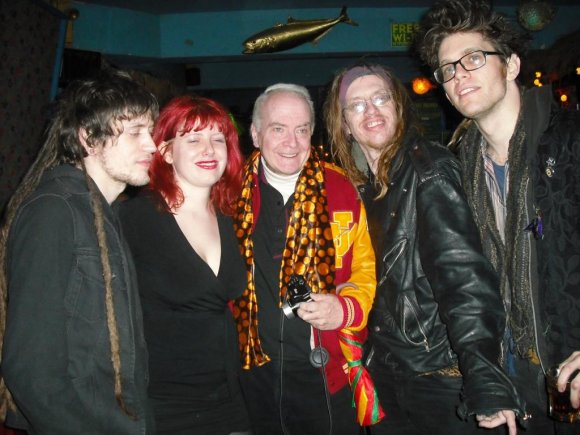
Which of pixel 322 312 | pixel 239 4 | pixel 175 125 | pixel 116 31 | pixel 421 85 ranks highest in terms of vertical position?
pixel 239 4

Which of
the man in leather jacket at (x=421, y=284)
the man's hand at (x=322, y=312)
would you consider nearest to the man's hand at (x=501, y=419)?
the man in leather jacket at (x=421, y=284)

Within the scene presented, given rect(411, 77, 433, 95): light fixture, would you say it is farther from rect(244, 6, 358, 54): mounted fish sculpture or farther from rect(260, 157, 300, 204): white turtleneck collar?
rect(260, 157, 300, 204): white turtleneck collar

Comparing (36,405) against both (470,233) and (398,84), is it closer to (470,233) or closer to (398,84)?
(470,233)

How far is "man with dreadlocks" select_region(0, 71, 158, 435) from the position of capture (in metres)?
1.46

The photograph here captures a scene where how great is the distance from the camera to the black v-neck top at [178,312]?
203 cm

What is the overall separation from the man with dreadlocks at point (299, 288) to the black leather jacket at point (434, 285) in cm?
14

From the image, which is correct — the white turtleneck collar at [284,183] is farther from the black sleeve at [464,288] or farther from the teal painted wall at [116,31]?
the teal painted wall at [116,31]

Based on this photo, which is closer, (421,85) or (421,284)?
(421,284)

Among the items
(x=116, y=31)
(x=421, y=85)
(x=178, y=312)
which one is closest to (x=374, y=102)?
(x=178, y=312)

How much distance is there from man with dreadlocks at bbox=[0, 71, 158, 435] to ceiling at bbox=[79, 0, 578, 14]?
4869 mm

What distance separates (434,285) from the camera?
75.5 inches

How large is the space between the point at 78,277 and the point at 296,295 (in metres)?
0.93

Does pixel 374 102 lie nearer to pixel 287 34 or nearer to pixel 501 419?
pixel 501 419

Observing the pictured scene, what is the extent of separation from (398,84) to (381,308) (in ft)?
3.97
